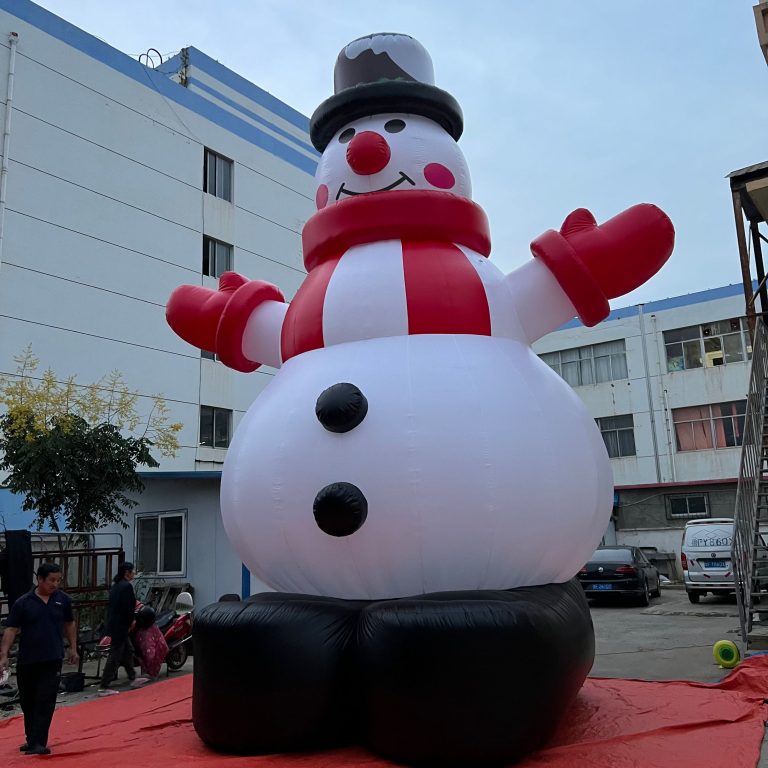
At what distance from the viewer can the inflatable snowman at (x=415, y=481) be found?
4.16m

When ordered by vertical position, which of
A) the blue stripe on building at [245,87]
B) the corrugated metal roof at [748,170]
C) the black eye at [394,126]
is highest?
the blue stripe on building at [245,87]

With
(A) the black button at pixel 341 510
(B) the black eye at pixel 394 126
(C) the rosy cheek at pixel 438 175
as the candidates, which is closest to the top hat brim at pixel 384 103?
(B) the black eye at pixel 394 126

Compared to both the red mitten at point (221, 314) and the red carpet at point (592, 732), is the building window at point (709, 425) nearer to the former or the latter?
the red carpet at point (592, 732)

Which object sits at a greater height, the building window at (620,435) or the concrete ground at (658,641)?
the building window at (620,435)

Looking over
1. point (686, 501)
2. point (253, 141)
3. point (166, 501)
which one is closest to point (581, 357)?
point (686, 501)

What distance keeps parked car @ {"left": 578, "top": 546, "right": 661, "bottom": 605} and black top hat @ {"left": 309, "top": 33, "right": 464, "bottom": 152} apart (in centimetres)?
1090

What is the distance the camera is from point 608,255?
5.16 meters

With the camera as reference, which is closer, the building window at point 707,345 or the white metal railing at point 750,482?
the white metal railing at point 750,482

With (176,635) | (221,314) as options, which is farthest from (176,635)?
(221,314)

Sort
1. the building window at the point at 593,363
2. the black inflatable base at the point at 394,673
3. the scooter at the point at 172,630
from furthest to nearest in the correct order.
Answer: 1. the building window at the point at 593,363
2. the scooter at the point at 172,630
3. the black inflatable base at the point at 394,673

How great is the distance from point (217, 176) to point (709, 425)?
16.9 meters

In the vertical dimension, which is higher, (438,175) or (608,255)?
(438,175)

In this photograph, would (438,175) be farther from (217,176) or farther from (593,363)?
(593,363)

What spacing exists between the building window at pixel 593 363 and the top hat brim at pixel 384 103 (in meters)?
22.9
